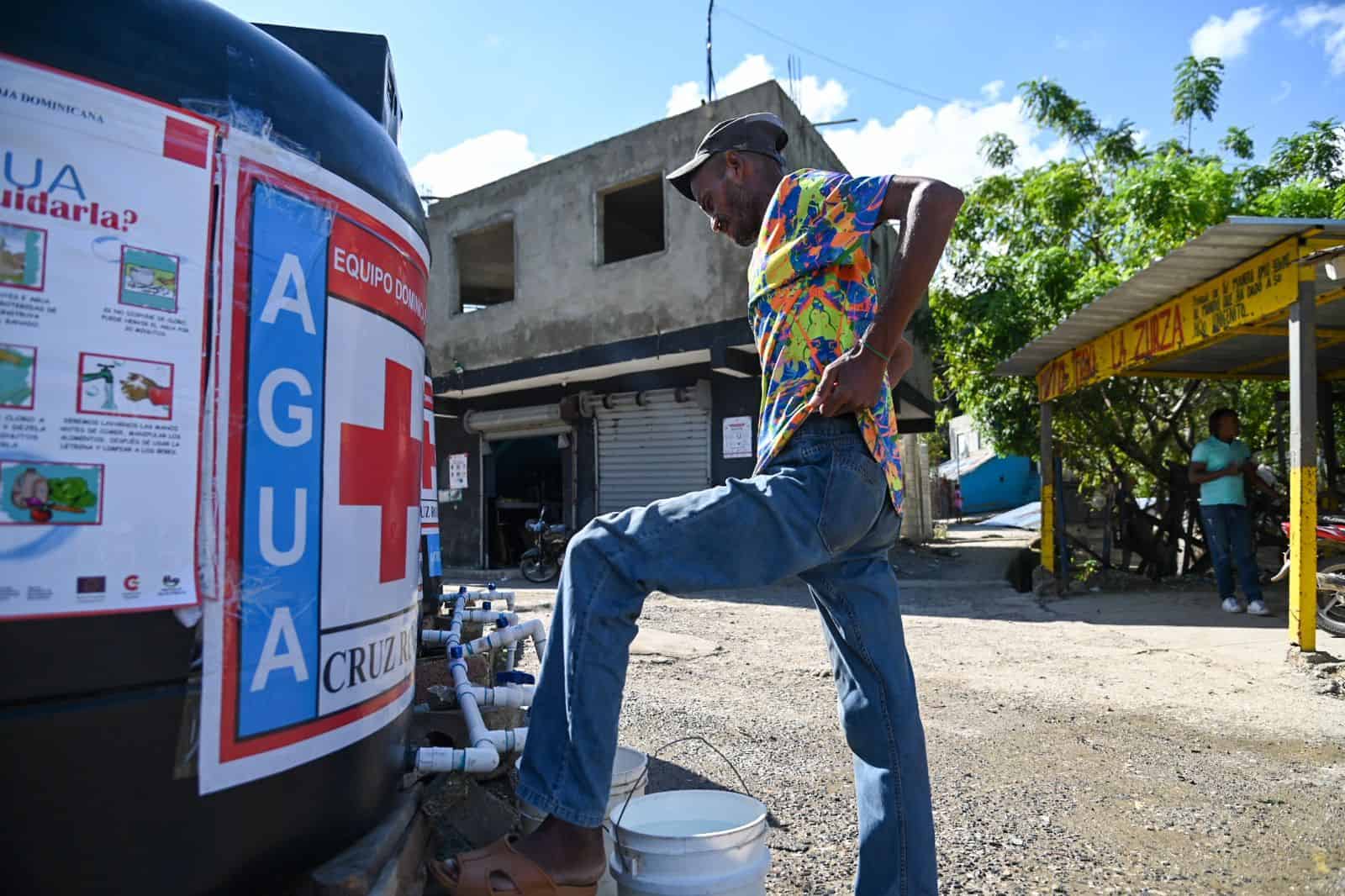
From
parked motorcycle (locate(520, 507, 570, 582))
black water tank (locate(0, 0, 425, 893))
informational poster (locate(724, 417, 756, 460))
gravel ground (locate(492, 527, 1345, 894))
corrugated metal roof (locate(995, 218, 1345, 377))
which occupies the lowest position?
gravel ground (locate(492, 527, 1345, 894))

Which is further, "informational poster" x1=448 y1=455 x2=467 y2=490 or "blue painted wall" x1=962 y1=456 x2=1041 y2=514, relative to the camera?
"blue painted wall" x1=962 y1=456 x2=1041 y2=514

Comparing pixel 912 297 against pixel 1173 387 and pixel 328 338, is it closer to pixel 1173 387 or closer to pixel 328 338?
pixel 328 338

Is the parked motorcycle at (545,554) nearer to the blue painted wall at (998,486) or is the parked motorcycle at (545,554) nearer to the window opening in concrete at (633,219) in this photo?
A: the window opening in concrete at (633,219)

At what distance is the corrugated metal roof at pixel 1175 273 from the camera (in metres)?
5.36

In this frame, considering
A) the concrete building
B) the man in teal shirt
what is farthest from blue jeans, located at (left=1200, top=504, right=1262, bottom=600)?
the concrete building

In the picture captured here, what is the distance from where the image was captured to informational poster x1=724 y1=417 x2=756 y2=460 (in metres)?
11.1

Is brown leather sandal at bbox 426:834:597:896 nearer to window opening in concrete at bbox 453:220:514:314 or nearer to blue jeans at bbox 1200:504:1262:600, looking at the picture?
blue jeans at bbox 1200:504:1262:600

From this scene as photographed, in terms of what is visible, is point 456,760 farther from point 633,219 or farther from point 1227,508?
point 633,219

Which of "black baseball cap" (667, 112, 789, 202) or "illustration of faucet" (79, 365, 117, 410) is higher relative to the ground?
"black baseball cap" (667, 112, 789, 202)

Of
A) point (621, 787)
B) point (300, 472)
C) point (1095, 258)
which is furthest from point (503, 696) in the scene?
point (1095, 258)

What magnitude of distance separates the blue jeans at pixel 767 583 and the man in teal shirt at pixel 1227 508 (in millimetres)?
6958

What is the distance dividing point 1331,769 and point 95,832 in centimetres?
403

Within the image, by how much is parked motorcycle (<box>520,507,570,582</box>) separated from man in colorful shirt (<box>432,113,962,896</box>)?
996 cm

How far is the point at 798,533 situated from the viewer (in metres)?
1.61
